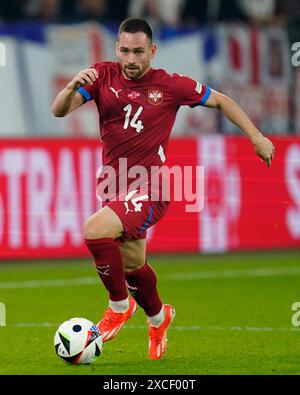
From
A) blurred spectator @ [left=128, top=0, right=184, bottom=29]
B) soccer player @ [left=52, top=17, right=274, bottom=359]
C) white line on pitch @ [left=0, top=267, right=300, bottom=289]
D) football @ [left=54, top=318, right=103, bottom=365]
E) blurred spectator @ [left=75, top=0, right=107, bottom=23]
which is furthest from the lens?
blurred spectator @ [left=128, top=0, right=184, bottom=29]

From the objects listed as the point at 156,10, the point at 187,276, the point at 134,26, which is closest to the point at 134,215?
the point at 134,26

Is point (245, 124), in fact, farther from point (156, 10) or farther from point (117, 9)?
point (117, 9)

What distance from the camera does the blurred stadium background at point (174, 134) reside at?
14547mm

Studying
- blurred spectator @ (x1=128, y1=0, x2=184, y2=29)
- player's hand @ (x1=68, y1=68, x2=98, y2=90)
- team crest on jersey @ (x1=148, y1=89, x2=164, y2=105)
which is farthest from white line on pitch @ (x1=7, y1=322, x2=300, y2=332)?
blurred spectator @ (x1=128, y1=0, x2=184, y2=29)

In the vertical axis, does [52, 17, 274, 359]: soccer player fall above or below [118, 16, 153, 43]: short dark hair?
below

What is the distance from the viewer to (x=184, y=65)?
16.5 meters

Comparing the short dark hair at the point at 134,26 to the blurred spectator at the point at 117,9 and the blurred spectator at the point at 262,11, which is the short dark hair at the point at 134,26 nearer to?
the blurred spectator at the point at 117,9

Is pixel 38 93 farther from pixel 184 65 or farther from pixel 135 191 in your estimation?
pixel 135 191

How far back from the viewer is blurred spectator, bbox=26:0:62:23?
16.2m

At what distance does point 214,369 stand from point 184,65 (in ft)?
28.8

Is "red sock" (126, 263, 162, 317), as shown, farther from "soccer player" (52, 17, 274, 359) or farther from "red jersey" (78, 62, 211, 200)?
"red jersey" (78, 62, 211, 200)

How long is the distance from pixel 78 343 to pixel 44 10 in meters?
8.84

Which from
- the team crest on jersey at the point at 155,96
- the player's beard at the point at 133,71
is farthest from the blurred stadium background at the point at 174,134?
the player's beard at the point at 133,71
